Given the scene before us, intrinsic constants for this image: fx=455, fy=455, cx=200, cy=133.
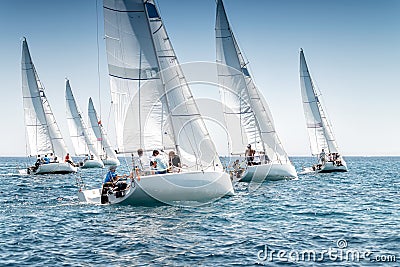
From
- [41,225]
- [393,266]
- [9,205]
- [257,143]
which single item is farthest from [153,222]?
[257,143]

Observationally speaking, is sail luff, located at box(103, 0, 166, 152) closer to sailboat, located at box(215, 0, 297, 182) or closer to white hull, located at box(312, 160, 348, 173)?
sailboat, located at box(215, 0, 297, 182)

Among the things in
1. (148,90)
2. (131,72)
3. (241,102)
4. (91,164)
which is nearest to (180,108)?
(148,90)

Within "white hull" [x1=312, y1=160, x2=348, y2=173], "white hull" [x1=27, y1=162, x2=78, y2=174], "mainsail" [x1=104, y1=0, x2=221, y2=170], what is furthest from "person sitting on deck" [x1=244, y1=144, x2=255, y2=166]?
"white hull" [x1=27, y1=162, x2=78, y2=174]

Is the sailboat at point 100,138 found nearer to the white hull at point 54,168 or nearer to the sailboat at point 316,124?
the white hull at point 54,168

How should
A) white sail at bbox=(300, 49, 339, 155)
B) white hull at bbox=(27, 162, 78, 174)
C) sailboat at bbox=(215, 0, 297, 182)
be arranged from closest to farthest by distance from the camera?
sailboat at bbox=(215, 0, 297, 182) → white hull at bbox=(27, 162, 78, 174) → white sail at bbox=(300, 49, 339, 155)

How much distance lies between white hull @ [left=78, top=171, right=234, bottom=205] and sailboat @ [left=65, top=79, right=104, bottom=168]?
4983cm

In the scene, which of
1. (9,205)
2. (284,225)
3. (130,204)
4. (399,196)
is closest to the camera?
(284,225)

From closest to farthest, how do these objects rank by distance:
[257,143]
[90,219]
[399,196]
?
[90,219] → [399,196] → [257,143]

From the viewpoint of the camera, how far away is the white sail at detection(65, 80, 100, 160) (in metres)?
66.9

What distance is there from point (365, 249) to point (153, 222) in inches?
283

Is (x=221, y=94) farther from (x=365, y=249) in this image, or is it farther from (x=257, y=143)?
(x=365, y=249)

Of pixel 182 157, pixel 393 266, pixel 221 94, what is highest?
pixel 221 94

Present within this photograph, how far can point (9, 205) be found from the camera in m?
21.9

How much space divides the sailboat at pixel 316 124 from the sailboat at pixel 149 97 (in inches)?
1105
